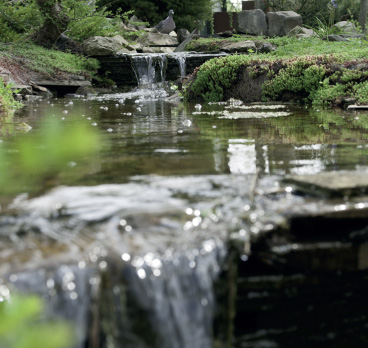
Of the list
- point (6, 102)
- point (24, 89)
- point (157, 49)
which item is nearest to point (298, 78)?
point (6, 102)

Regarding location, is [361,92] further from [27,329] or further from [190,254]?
[27,329]

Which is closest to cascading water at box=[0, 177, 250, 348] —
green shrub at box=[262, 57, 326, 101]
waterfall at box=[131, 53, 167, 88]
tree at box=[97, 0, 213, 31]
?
green shrub at box=[262, 57, 326, 101]

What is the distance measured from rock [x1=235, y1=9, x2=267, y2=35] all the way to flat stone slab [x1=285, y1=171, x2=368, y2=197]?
24.9 meters

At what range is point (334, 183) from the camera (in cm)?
258

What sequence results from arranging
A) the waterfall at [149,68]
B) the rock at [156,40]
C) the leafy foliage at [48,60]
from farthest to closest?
the rock at [156,40], the waterfall at [149,68], the leafy foliage at [48,60]

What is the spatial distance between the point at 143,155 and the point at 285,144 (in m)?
1.43

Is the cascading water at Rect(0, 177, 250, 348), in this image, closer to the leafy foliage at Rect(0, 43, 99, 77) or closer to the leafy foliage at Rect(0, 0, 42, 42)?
the leafy foliage at Rect(0, 43, 99, 77)

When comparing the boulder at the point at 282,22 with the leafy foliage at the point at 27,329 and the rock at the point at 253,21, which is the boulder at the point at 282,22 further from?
the leafy foliage at the point at 27,329

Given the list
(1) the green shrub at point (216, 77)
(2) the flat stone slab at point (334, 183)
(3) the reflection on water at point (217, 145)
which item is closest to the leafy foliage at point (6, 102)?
(3) the reflection on water at point (217, 145)

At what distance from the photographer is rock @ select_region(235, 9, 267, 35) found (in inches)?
1037

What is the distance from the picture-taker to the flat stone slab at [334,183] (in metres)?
2.48

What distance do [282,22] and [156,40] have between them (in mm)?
7165

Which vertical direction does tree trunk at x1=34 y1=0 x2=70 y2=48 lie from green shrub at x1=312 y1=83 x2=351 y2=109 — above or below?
above

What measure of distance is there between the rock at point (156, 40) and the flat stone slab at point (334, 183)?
21.2 metres
